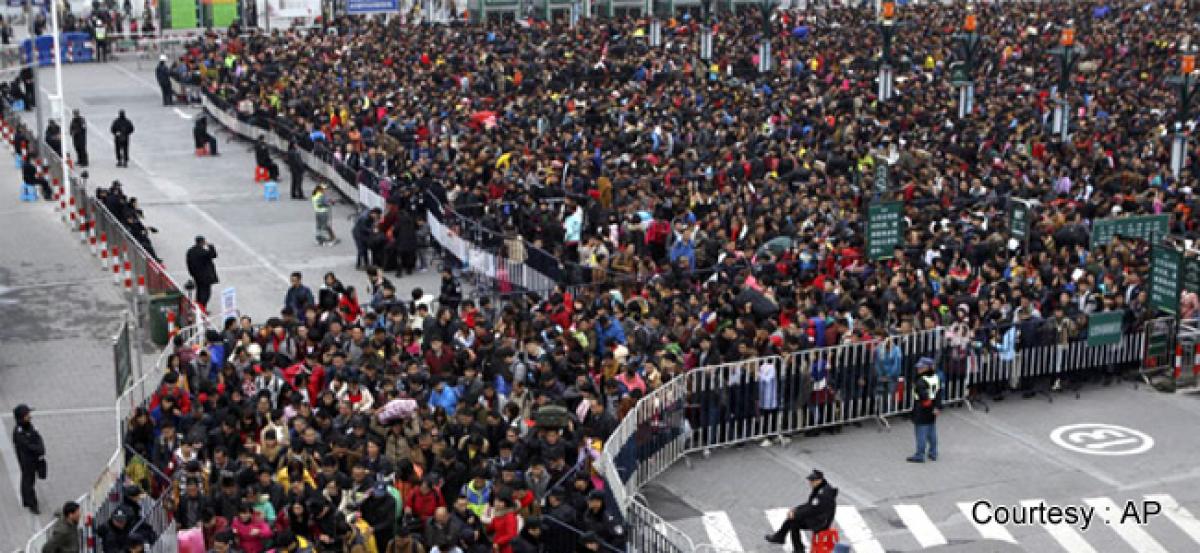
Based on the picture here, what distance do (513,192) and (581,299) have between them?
313 inches

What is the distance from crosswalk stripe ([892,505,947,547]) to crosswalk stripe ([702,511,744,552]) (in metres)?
1.96

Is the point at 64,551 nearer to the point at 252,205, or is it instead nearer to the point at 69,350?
the point at 69,350

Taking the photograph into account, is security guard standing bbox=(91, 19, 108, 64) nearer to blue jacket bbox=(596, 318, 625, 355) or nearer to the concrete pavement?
the concrete pavement

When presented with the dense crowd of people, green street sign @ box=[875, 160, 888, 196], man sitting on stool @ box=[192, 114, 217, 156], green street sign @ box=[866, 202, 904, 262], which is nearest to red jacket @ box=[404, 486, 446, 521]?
the dense crowd of people

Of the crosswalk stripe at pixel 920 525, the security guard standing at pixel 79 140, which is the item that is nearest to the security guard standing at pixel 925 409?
the crosswalk stripe at pixel 920 525

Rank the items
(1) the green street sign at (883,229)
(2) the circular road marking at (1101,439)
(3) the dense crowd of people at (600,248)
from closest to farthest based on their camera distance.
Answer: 1. (3) the dense crowd of people at (600,248)
2. (2) the circular road marking at (1101,439)
3. (1) the green street sign at (883,229)

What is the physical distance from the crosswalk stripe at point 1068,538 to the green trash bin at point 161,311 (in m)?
14.0

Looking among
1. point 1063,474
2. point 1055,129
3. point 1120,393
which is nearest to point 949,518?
point 1063,474

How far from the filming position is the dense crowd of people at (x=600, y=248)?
1773cm

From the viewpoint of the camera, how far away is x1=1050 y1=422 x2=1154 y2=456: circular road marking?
21.7m

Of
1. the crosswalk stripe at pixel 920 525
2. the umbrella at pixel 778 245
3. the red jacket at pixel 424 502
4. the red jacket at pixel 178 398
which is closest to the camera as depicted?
the red jacket at pixel 424 502

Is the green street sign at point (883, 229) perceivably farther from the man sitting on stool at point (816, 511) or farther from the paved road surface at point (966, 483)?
the man sitting on stool at point (816, 511)

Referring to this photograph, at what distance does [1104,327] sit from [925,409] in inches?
172

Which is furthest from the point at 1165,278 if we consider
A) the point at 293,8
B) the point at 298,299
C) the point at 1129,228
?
the point at 293,8
